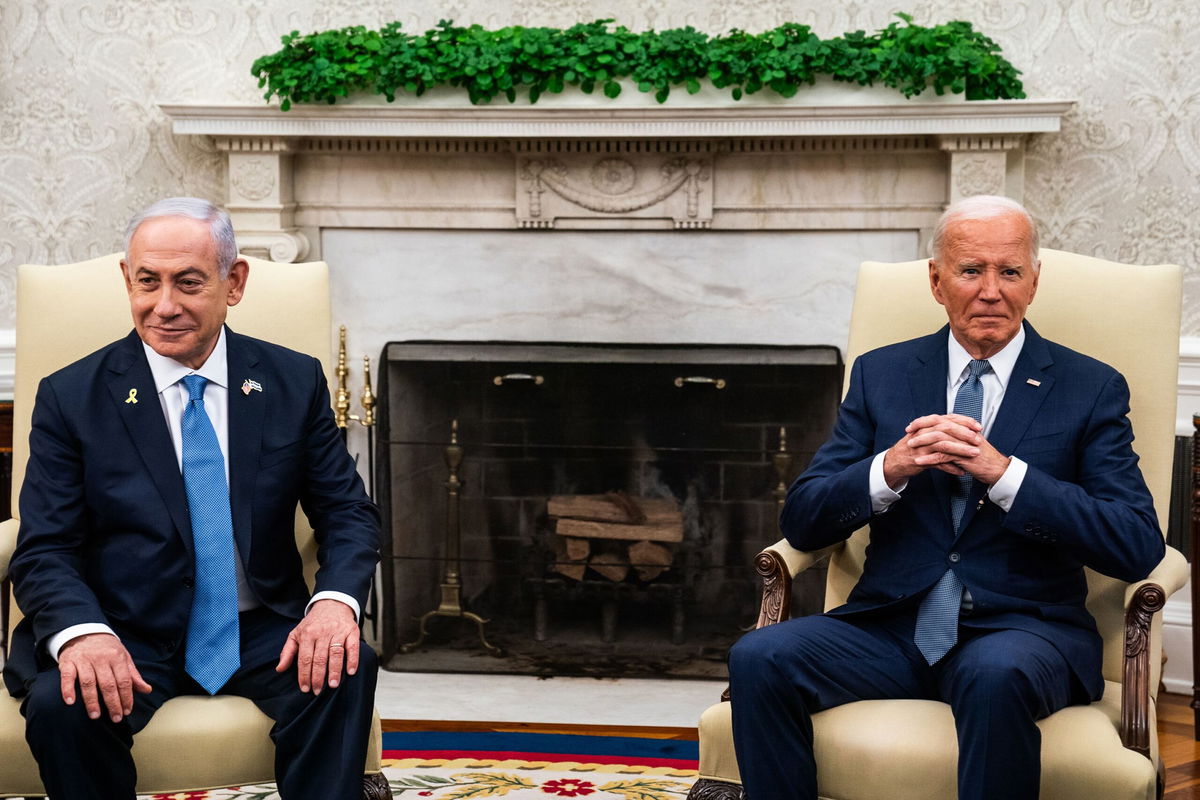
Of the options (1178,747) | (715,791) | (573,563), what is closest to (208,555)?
(715,791)

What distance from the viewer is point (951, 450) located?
2.03m

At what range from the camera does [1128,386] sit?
2.33m

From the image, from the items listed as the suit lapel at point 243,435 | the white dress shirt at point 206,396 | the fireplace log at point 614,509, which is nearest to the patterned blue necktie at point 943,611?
the white dress shirt at point 206,396

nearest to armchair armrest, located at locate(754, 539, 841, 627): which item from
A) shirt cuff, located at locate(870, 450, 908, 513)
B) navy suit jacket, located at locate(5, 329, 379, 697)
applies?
shirt cuff, located at locate(870, 450, 908, 513)

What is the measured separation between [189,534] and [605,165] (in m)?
2.03

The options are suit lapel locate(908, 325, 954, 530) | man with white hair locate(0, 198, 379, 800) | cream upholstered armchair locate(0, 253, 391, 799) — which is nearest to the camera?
man with white hair locate(0, 198, 379, 800)

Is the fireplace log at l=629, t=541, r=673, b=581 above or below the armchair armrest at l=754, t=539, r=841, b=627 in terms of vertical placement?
below

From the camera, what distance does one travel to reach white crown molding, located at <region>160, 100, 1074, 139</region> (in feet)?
11.5

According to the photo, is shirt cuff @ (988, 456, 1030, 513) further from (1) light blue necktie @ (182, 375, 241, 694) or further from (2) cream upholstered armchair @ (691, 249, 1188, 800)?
(1) light blue necktie @ (182, 375, 241, 694)

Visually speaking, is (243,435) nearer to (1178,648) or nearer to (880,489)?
(880,489)

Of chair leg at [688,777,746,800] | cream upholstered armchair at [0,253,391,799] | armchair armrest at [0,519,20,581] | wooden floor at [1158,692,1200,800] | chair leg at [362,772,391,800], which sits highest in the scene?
cream upholstered armchair at [0,253,391,799]

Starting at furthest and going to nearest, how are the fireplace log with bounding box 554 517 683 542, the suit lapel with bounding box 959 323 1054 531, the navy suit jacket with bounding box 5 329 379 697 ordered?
the fireplace log with bounding box 554 517 683 542, the suit lapel with bounding box 959 323 1054 531, the navy suit jacket with bounding box 5 329 379 697

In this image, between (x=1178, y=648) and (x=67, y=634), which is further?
(x=1178, y=648)

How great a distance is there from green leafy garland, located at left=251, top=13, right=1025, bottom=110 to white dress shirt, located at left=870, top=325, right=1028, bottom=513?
1397 millimetres
